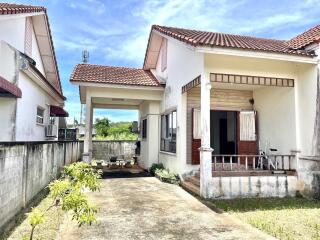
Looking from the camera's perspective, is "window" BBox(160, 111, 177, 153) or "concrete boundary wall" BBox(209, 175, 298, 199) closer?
"concrete boundary wall" BBox(209, 175, 298, 199)

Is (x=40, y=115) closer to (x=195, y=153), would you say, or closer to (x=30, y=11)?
(x=30, y=11)

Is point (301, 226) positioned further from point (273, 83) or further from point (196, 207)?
point (273, 83)

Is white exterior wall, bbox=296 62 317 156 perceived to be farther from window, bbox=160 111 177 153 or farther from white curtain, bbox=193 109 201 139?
window, bbox=160 111 177 153

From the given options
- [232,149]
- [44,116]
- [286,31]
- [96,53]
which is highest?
[96,53]

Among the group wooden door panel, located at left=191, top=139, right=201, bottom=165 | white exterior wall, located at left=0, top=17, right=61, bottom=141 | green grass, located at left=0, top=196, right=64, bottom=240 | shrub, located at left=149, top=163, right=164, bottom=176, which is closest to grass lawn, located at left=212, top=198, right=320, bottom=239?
wooden door panel, located at left=191, top=139, right=201, bottom=165

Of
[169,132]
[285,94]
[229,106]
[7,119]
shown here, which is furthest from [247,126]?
[7,119]

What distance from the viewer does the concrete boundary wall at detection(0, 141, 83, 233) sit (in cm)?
503

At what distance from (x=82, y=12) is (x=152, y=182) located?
9.19m

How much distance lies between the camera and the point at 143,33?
1647 cm

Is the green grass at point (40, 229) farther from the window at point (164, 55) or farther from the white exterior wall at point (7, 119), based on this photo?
the window at point (164, 55)

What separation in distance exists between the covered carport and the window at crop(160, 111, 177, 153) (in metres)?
0.66

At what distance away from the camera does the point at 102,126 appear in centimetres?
3747

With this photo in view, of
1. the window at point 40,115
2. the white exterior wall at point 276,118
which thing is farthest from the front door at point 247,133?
the window at point 40,115

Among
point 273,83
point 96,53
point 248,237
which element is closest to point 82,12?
point 273,83
